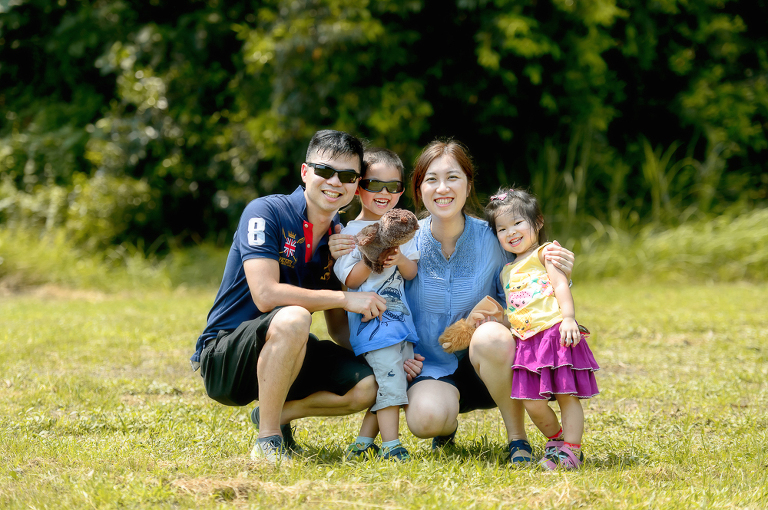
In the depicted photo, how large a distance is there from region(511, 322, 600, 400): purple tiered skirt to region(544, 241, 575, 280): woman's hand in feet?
0.78

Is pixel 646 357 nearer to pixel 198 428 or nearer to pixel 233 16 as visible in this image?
pixel 198 428

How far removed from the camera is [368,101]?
369 inches

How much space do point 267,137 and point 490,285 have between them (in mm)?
6777

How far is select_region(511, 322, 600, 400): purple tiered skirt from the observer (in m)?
3.10

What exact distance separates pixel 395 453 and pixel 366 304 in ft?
A: 2.06

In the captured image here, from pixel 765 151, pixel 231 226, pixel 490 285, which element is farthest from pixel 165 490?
pixel 765 151

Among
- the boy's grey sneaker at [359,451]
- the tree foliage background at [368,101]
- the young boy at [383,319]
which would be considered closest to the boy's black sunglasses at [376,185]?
the young boy at [383,319]

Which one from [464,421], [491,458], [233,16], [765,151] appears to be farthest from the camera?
[765,151]

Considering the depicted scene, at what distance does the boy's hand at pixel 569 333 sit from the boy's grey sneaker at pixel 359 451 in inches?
36.0

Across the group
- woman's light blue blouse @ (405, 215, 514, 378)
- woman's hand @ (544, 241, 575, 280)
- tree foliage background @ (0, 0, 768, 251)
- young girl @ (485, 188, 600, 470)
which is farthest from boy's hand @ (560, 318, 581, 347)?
tree foliage background @ (0, 0, 768, 251)

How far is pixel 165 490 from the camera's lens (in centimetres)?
269

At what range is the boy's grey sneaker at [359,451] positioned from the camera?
3205 millimetres

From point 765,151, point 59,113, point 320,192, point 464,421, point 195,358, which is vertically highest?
point 59,113

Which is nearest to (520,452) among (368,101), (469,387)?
(469,387)
